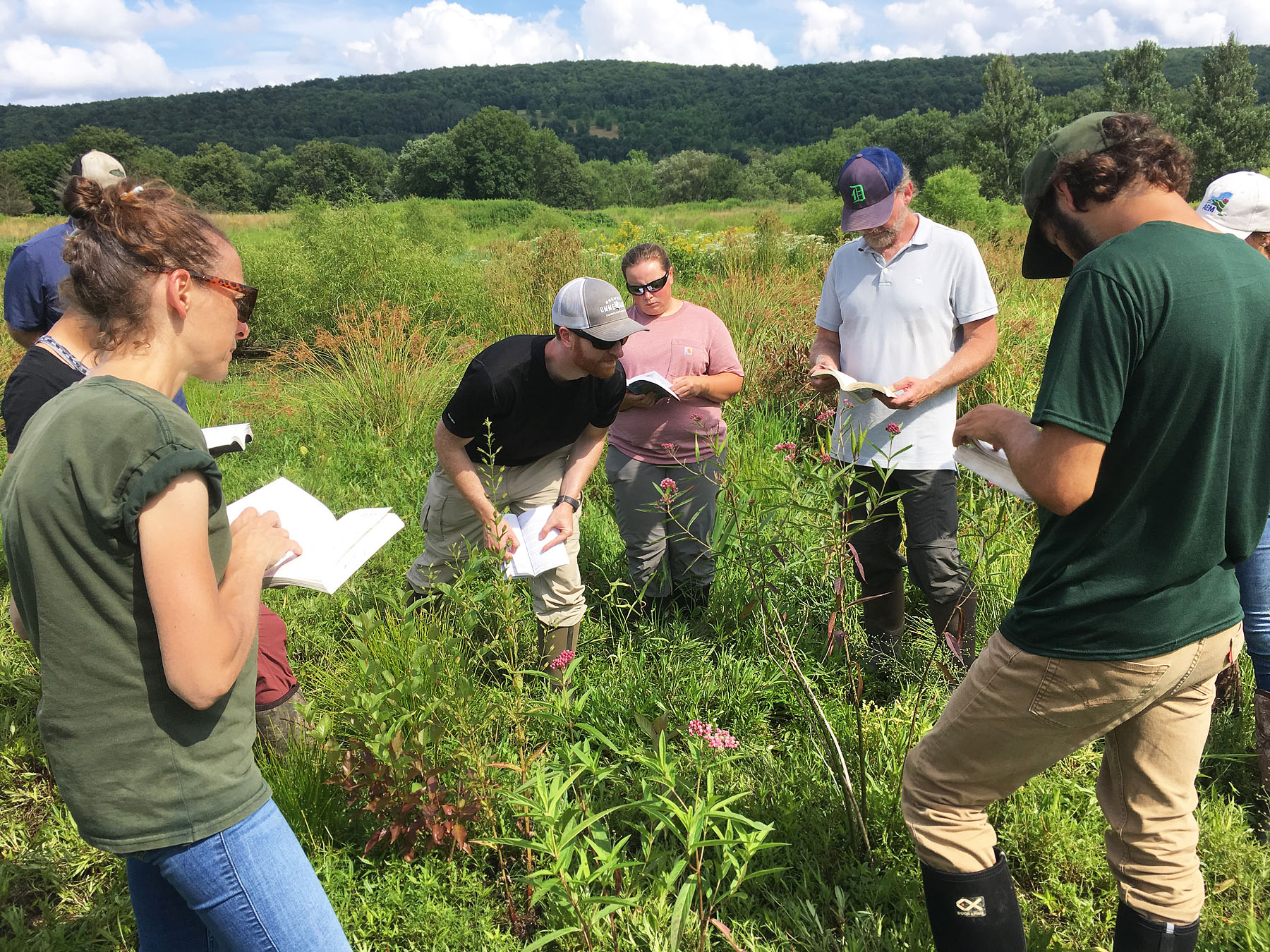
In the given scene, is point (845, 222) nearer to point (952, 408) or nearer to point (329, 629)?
point (952, 408)

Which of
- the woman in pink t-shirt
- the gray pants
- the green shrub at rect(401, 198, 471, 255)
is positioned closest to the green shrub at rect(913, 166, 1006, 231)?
the green shrub at rect(401, 198, 471, 255)

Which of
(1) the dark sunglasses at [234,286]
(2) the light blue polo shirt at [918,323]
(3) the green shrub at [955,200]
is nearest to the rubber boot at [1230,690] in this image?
(2) the light blue polo shirt at [918,323]

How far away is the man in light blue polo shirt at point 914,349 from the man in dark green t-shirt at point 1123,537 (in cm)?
130

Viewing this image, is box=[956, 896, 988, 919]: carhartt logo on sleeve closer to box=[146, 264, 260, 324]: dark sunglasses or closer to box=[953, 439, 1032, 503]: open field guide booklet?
box=[953, 439, 1032, 503]: open field guide booklet

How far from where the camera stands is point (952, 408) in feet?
10.2

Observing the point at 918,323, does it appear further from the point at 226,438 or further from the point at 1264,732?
the point at 226,438

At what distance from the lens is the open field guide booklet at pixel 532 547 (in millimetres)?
2752

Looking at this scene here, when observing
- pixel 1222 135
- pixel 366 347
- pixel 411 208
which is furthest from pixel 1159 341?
pixel 1222 135

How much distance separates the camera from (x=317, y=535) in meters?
1.91

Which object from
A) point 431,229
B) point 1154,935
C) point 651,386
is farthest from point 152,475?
point 431,229

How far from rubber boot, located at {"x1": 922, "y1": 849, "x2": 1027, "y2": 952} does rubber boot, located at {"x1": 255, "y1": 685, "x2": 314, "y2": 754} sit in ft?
6.24

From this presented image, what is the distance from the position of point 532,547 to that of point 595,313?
0.90 m

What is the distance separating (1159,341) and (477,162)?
72.4 meters

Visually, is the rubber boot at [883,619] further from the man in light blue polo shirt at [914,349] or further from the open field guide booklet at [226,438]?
the open field guide booklet at [226,438]
